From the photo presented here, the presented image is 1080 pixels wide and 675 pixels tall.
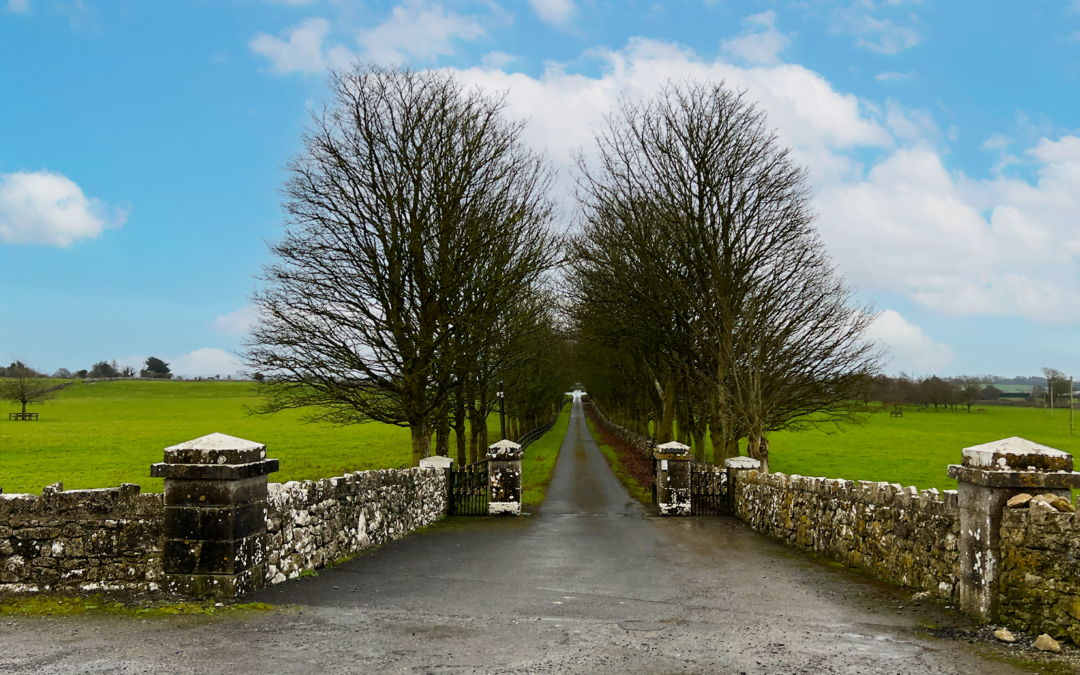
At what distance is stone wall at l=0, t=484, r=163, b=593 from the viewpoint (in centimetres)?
704

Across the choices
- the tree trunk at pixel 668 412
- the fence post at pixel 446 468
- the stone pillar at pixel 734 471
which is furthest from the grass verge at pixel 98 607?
the tree trunk at pixel 668 412

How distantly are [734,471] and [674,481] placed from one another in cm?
153

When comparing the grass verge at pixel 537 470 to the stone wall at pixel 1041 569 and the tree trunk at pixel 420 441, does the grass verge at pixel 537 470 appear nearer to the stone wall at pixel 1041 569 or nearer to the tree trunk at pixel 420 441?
the tree trunk at pixel 420 441

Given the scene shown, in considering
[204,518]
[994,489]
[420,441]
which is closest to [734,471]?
[420,441]

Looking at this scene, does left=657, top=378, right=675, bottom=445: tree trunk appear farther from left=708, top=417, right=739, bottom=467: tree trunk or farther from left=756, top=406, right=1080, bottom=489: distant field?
left=756, top=406, right=1080, bottom=489: distant field

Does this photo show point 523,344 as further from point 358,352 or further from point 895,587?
point 895,587

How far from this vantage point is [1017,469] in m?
6.52

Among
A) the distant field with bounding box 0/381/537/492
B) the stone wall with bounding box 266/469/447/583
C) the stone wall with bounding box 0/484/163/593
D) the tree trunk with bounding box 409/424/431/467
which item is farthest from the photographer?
the distant field with bounding box 0/381/537/492

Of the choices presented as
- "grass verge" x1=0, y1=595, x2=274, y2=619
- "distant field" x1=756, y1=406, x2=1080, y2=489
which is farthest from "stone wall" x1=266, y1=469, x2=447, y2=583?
Result: "distant field" x1=756, y1=406, x2=1080, y2=489

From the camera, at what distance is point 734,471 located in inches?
694

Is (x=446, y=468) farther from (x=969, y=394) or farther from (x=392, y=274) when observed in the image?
(x=969, y=394)

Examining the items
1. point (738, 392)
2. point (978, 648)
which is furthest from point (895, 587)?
point (738, 392)

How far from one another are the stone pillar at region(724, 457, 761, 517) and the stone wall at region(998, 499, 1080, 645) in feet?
35.7

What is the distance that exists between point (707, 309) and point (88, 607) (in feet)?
Answer: 60.5
